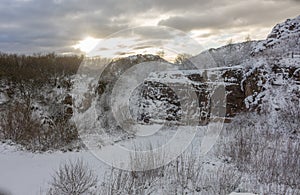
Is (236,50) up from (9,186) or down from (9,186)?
up

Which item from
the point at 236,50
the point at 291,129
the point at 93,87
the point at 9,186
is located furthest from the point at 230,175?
the point at 236,50

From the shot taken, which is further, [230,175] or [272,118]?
[272,118]

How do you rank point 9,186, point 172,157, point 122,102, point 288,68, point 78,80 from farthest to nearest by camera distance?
1. point 78,80
2. point 122,102
3. point 288,68
4. point 172,157
5. point 9,186

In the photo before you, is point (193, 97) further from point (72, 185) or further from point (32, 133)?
point (72, 185)

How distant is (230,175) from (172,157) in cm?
171

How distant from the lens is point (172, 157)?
287 inches

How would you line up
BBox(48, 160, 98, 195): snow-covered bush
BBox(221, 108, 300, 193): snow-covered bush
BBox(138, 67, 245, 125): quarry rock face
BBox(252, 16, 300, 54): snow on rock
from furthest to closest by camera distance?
1. BBox(252, 16, 300, 54): snow on rock
2. BBox(138, 67, 245, 125): quarry rock face
3. BBox(221, 108, 300, 193): snow-covered bush
4. BBox(48, 160, 98, 195): snow-covered bush

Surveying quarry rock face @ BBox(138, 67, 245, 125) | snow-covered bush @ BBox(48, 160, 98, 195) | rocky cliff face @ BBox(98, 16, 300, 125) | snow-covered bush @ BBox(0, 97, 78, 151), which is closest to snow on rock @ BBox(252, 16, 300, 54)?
rocky cliff face @ BBox(98, 16, 300, 125)

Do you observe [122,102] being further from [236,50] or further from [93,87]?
[236,50]

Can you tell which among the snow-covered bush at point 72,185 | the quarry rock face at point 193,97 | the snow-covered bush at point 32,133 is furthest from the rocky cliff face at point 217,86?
the snow-covered bush at point 72,185

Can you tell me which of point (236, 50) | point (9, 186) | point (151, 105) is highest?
point (236, 50)

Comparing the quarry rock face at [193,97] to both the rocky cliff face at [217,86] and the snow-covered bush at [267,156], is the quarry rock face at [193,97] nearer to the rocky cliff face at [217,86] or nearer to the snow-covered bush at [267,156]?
the rocky cliff face at [217,86]

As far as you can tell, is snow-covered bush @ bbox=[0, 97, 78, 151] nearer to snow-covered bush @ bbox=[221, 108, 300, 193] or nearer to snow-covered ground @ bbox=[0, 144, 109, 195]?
snow-covered ground @ bbox=[0, 144, 109, 195]

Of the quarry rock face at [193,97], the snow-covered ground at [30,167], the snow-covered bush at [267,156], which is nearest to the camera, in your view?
the snow-covered ground at [30,167]
